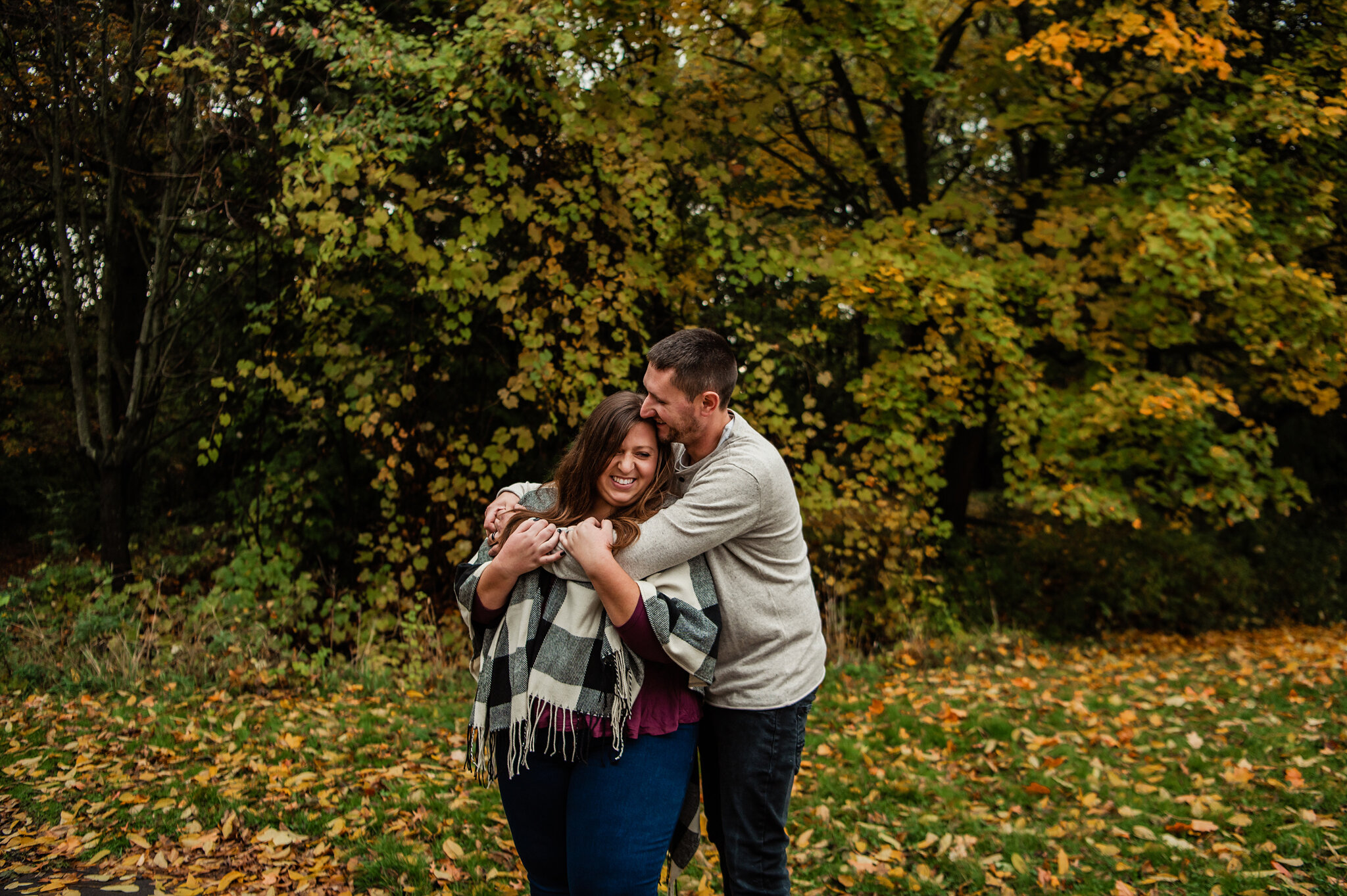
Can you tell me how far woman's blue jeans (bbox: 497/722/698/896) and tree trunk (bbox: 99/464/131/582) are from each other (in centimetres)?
576

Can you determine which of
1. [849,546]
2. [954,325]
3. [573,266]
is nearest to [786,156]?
[954,325]

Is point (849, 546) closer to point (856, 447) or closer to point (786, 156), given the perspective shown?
point (856, 447)

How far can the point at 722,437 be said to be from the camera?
2.24m

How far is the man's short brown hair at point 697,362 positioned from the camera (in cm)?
215

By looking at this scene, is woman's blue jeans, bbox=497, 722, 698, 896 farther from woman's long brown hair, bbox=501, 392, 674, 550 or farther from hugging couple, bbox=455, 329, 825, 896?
woman's long brown hair, bbox=501, 392, 674, 550

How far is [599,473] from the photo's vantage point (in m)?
2.16

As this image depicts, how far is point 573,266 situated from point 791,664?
14.7 feet

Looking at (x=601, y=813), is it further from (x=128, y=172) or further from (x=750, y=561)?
(x=128, y=172)

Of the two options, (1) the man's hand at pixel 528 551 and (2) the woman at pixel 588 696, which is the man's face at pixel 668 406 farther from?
(1) the man's hand at pixel 528 551

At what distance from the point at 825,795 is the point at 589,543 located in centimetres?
280

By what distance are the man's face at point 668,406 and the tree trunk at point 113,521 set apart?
5921 millimetres

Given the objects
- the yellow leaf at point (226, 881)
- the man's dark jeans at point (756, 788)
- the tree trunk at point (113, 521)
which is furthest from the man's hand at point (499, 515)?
the tree trunk at point (113, 521)

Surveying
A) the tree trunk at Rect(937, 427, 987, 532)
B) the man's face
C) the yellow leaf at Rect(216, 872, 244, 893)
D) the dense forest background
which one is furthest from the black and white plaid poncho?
the tree trunk at Rect(937, 427, 987, 532)

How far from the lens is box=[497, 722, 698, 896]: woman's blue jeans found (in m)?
1.87
